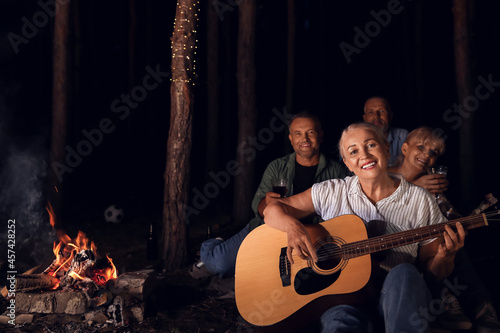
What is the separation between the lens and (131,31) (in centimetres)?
1206

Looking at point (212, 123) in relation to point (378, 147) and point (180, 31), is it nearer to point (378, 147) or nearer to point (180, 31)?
point (180, 31)

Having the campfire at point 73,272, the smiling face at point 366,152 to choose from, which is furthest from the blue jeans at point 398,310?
the campfire at point 73,272

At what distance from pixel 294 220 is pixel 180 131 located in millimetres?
2887

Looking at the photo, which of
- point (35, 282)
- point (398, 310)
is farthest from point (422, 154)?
point (35, 282)

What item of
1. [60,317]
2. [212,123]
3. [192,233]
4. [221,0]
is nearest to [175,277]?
[60,317]

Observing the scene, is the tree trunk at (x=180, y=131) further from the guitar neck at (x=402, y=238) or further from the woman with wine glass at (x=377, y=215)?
the guitar neck at (x=402, y=238)

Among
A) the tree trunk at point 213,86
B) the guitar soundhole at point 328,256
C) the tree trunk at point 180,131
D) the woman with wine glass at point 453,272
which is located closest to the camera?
the guitar soundhole at point 328,256

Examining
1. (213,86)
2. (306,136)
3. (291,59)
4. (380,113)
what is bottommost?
(306,136)

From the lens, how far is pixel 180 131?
17.8 feet

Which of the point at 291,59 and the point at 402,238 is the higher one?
the point at 291,59

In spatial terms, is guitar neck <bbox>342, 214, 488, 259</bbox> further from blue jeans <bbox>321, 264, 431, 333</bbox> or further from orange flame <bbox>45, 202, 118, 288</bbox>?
orange flame <bbox>45, 202, 118, 288</bbox>

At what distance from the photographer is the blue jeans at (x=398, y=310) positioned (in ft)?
7.70

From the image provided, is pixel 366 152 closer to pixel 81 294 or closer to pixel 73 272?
pixel 81 294

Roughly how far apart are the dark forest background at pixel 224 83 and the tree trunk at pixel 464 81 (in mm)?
4109
